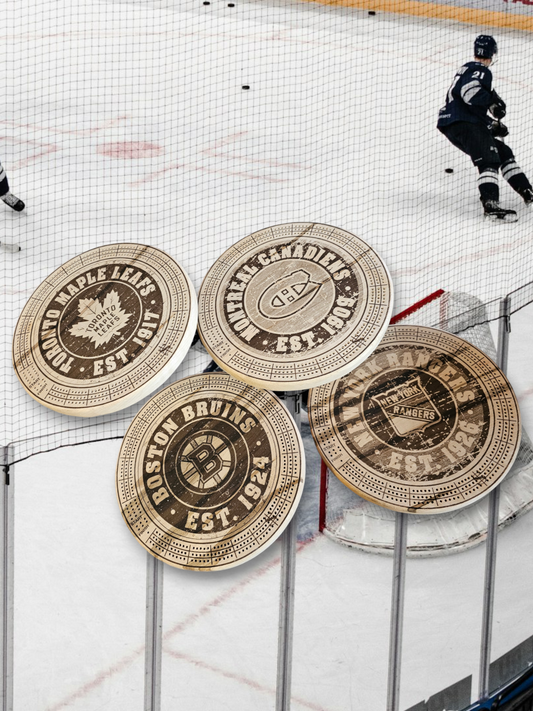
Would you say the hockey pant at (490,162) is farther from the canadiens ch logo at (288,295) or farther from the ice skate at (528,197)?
the canadiens ch logo at (288,295)

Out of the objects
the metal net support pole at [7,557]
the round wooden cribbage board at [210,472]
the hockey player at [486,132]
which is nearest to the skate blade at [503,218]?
the hockey player at [486,132]

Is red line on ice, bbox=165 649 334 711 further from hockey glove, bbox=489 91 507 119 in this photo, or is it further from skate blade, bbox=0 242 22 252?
hockey glove, bbox=489 91 507 119

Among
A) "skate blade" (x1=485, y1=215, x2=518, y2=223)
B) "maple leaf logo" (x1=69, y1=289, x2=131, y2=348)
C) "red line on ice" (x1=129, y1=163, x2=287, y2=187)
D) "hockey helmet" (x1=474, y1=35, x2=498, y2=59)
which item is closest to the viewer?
"maple leaf logo" (x1=69, y1=289, x2=131, y2=348)

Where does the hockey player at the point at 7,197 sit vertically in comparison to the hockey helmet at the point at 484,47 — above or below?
below

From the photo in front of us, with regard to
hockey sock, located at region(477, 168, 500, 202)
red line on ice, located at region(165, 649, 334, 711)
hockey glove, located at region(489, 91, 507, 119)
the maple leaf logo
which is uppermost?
hockey glove, located at region(489, 91, 507, 119)

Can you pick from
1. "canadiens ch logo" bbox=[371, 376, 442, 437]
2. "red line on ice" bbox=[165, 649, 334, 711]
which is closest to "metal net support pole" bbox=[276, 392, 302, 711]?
"red line on ice" bbox=[165, 649, 334, 711]

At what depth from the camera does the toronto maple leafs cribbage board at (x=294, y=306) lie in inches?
98.4

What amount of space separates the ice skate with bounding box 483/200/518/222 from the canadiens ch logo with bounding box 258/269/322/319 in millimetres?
1534

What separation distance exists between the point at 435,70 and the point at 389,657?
11.9 feet

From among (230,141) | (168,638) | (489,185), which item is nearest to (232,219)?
(230,141)

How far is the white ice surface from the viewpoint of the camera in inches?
95.9

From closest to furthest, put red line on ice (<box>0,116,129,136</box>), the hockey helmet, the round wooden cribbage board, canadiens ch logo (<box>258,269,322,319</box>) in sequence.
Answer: the round wooden cribbage board < canadiens ch logo (<box>258,269,322,319</box>) < the hockey helmet < red line on ice (<box>0,116,129,136</box>)

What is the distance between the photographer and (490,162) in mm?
3943

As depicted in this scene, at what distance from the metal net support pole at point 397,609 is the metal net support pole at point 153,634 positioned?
0.64 meters
